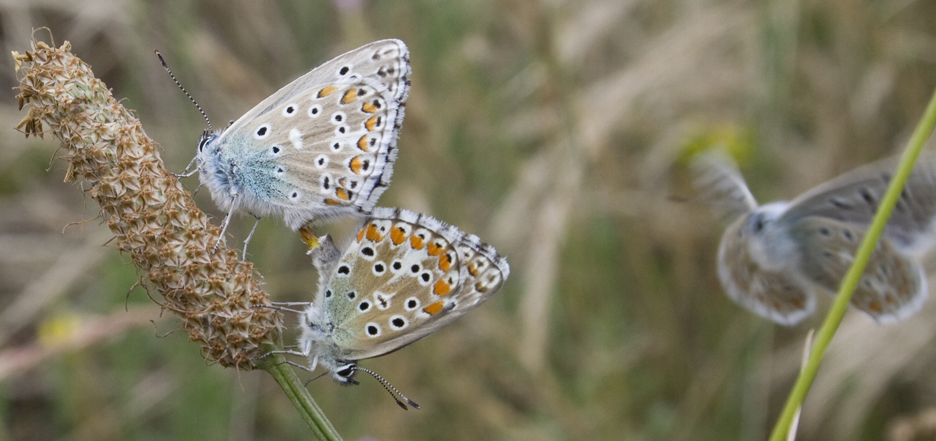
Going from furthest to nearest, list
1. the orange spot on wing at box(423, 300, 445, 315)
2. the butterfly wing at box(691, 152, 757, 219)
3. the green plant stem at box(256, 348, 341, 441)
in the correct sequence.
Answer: the butterfly wing at box(691, 152, 757, 219) → the orange spot on wing at box(423, 300, 445, 315) → the green plant stem at box(256, 348, 341, 441)

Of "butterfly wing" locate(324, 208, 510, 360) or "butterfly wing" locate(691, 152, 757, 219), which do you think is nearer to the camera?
"butterfly wing" locate(324, 208, 510, 360)

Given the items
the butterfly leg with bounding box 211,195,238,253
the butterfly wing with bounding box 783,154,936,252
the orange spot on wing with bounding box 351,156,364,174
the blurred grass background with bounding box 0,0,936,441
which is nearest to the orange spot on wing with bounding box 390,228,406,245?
the orange spot on wing with bounding box 351,156,364,174

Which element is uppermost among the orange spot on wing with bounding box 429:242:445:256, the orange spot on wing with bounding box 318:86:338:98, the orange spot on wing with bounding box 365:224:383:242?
the orange spot on wing with bounding box 318:86:338:98

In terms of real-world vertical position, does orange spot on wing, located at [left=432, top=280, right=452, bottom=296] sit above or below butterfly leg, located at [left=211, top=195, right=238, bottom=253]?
below

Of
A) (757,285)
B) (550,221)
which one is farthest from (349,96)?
(550,221)

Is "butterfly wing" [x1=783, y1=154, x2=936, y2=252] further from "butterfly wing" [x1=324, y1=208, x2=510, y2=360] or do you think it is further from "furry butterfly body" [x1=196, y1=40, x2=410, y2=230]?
"furry butterfly body" [x1=196, y1=40, x2=410, y2=230]

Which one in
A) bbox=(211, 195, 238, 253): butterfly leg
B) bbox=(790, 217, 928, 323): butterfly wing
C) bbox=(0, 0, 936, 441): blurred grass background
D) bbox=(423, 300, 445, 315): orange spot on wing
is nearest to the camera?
bbox=(211, 195, 238, 253): butterfly leg
